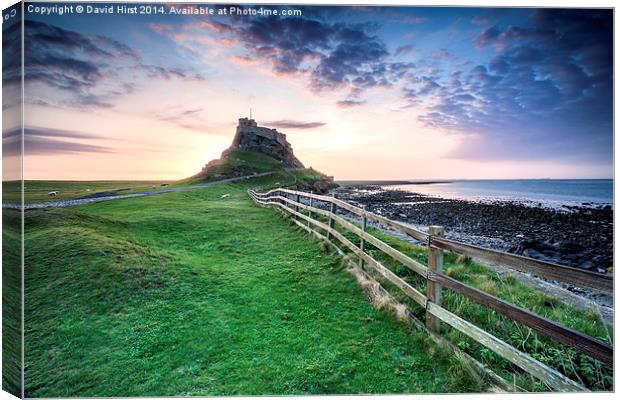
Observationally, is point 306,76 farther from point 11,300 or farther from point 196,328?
point 11,300

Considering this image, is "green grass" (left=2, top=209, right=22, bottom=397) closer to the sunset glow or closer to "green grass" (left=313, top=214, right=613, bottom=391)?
the sunset glow

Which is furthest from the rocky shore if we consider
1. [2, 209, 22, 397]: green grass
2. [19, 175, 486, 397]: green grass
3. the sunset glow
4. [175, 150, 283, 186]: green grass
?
[175, 150, 283, 186]: green grass

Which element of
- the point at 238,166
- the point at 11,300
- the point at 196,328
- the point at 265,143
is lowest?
the point at 196,328

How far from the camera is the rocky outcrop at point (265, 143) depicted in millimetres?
83438

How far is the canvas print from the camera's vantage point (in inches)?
116

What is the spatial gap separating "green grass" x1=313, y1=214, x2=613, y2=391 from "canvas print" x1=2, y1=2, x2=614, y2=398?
0.08 ft

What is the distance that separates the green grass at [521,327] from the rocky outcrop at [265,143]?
75.7m

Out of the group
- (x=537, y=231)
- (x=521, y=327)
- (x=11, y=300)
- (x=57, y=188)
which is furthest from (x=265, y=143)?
(x=521, y=327)

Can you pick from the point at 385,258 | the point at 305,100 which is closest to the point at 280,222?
the point at 385,258

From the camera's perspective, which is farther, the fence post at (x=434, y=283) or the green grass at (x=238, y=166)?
the green grass at (x=238, y=166)

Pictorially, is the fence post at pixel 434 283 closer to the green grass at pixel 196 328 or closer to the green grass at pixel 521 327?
the green grass at pixel 521 327

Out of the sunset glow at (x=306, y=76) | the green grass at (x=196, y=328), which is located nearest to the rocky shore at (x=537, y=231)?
the sunset glow at (x=306, y=76)

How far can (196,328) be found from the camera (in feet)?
12.1

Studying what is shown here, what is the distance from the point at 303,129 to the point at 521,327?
485 centimetres
